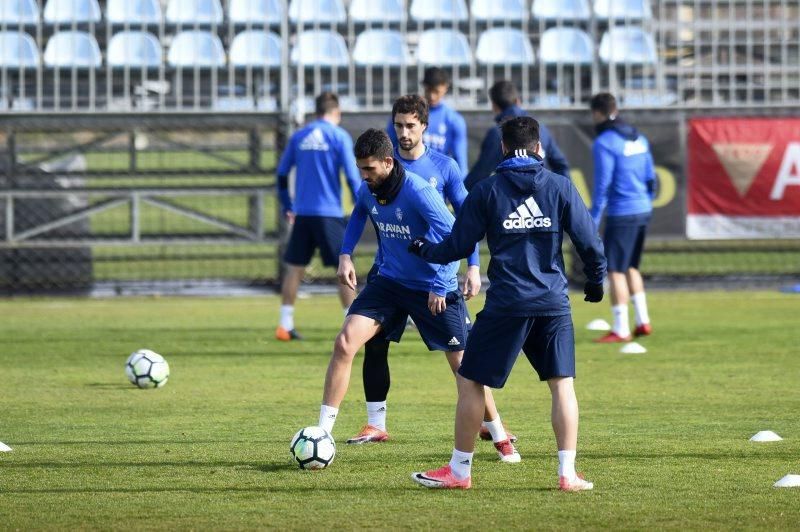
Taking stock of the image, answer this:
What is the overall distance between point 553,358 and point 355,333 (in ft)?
5.09

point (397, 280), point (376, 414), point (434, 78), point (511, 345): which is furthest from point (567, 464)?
point (434, 78)

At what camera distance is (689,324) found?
50.0ft

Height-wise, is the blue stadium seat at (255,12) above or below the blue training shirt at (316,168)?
above

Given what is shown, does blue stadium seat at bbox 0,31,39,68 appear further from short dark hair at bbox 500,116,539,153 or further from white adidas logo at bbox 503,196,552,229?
white adidas logo at bbox 503,196,552,229

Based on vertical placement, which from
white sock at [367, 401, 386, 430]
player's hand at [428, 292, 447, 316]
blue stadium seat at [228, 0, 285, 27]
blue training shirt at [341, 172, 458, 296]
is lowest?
white sock at [367, 401, 386, 430]

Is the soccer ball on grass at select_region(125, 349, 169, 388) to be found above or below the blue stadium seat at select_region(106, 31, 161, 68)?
below

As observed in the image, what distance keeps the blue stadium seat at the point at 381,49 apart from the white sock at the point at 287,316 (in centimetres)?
635

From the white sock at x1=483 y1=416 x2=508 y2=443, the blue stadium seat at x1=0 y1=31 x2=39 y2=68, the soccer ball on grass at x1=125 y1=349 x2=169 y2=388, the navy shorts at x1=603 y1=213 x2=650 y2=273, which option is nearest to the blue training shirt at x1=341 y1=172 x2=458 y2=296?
the white sock at x1=483 y1=416 x2=508 y2=443

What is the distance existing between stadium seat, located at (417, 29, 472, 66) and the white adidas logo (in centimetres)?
1348

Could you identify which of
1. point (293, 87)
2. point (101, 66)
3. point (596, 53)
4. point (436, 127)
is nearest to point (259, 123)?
point (293, 87)

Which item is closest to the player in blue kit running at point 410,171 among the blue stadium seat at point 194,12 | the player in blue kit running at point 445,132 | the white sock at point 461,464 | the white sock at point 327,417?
the white sock at point 327,417

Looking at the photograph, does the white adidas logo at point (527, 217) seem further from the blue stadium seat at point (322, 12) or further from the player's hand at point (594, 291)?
the blue stadium seat at point (322, 12)

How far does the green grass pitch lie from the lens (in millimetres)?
6195

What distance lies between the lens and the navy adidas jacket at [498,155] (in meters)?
12.6
